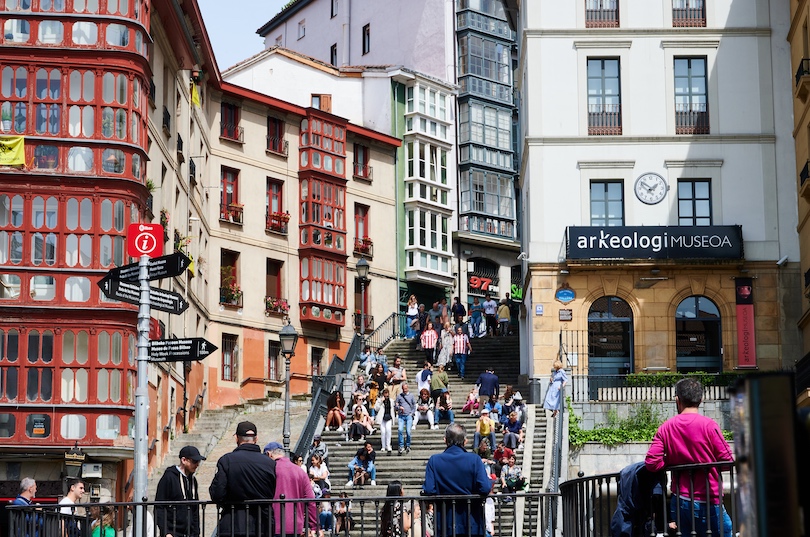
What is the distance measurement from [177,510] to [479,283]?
52.6 meters

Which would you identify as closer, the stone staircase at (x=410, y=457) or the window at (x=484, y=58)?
the stone staircase at (x=410, y=457)

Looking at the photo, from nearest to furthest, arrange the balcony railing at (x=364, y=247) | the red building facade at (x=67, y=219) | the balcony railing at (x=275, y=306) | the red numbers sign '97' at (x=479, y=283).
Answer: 1. the red building facade at (x=67, y=219)
2. the balcony railing at (x=275, y=306)
3. the balcony railing at (x=364, y=247)
4. the red numbers sign '97' at (x=479, y=283)

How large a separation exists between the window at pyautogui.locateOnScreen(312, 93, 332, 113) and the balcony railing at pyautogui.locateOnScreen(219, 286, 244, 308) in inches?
433

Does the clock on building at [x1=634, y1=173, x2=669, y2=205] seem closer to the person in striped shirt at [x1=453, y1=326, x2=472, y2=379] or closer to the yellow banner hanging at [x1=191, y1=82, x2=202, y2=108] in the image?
the person in striped shirt at [x1=453, y1=326, x2=472, y2=379]

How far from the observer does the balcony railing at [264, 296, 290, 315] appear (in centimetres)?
5359

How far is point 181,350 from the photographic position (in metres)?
16.9

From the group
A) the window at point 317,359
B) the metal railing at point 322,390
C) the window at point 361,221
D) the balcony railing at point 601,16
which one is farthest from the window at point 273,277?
the balcony railing at point 601,16

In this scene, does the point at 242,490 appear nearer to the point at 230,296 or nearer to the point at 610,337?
the point at 610,337

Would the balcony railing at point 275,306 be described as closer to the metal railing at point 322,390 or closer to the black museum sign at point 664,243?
the metal railing at point 322,390

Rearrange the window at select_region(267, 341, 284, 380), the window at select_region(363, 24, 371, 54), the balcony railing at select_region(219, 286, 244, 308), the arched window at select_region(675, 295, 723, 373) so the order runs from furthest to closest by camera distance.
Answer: the window at select_region(363, 24, 371, 54)
the window at select_region(267, 341, 284, 380)
the balcony railing at select_region(219, 286, 244, 308)
the arched window at select_region(675, 295, 723, 373)

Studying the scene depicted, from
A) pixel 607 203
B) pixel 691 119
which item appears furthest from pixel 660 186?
pixel 691 119

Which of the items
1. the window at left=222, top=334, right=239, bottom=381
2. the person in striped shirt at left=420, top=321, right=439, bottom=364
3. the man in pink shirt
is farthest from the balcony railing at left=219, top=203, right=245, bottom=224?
the man in pink shirt

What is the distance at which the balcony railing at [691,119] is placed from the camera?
4000 cm

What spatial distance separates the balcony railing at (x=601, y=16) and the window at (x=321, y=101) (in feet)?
69.0
